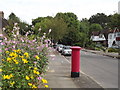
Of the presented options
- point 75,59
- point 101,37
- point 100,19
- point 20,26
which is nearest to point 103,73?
point 75,59

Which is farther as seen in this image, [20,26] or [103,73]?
[20,26]

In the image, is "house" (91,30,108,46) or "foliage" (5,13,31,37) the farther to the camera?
"house" (91,30,108,46)

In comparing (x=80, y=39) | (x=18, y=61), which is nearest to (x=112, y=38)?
(x=80, y=39)

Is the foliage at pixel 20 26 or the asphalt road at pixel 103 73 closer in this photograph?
the asphalt road at pixel 103 73

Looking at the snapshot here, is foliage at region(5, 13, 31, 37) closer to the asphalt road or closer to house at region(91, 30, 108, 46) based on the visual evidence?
the asphalt road

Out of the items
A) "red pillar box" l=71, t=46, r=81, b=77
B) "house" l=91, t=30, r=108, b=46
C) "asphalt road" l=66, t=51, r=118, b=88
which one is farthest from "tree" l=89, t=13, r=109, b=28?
"red pillar box" l=71, t=46, r=81, b=77

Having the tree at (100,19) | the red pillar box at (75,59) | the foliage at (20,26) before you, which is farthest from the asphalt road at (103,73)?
the tree at (100,19)

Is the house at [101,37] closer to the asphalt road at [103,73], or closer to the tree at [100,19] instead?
the tree at [100,19]

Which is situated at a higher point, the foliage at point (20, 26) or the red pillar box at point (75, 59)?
the foliage at point (20, 26)

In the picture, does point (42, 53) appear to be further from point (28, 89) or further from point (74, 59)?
point (28, 89)

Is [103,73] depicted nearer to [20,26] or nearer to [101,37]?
[20,26]

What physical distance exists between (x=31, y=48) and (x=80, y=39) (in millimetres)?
63131

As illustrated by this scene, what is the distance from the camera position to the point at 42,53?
752 cm

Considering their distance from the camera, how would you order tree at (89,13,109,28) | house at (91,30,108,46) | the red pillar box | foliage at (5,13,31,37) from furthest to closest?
tree at (89,13,109,28) → house at (91,30,108,46) → foliage at (5,13,31,37) → the red pillar box
